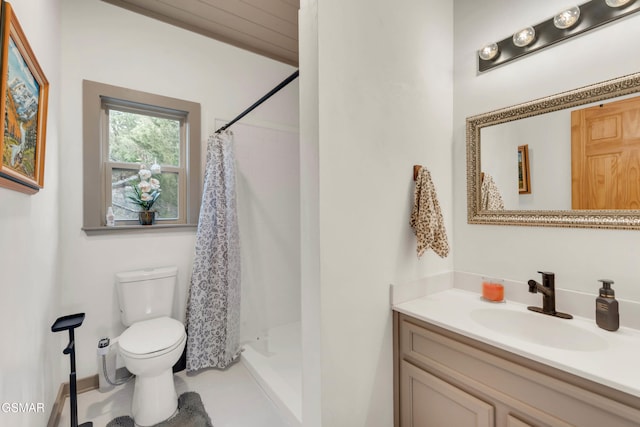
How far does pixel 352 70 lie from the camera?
46.9 inches

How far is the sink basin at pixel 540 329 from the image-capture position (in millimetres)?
1075

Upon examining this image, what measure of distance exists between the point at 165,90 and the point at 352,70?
1686mm

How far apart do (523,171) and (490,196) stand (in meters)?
0.20

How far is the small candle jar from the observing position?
1.38 m

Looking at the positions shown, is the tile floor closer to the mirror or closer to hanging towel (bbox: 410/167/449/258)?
hanging towel (bbox: 410/167/449/258)

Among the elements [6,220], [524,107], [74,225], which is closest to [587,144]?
[524,107]

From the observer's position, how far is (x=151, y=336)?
→ 1.65m

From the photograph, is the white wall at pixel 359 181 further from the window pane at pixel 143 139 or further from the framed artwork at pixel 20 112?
the window pane at pixel 143 139

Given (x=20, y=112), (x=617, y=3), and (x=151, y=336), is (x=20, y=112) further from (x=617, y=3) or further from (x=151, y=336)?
(x=617, y=3)

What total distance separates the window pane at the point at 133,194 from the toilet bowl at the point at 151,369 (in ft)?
2.92

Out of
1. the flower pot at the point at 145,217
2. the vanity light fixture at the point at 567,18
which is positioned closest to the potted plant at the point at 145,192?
the flower pot at the point at 145,217

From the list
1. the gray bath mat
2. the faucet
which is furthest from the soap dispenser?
the gray bath mat

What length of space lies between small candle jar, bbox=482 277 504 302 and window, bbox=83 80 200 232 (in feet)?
6.84

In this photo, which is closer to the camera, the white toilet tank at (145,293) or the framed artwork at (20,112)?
the framed artwork at (20,112)
